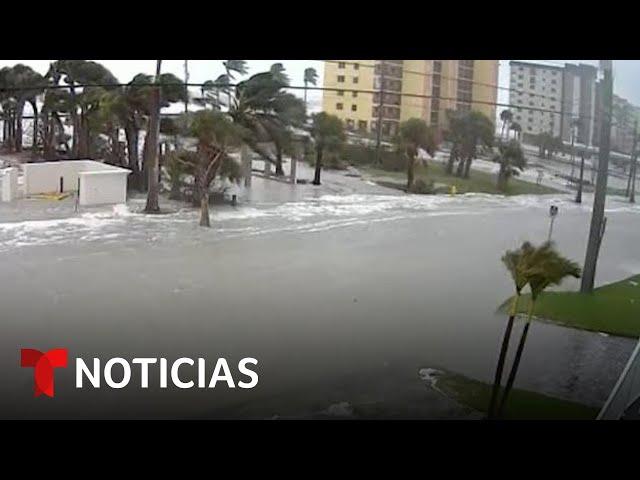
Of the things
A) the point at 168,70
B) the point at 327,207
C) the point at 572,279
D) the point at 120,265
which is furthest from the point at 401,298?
the point at 168,70

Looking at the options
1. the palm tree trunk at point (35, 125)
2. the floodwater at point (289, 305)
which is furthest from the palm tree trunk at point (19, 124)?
the floodwater at point (289, 305)

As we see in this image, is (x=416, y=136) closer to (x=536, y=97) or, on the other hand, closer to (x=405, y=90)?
(x=405, y=90)

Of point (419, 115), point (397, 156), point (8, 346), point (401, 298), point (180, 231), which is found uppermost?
point (419, 115)

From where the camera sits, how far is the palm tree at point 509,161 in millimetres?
3295

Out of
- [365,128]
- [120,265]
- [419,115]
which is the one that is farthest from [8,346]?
[419,115]

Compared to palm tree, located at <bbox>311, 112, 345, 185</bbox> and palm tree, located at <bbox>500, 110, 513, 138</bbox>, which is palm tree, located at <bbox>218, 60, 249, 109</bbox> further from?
palm tree, located at <bbox>500, 110, 513, 138</bbox>

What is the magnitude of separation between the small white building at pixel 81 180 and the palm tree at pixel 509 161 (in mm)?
1875

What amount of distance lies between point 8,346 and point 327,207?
5.43ft

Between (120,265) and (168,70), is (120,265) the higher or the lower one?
the lower one

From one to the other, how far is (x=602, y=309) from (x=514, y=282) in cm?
51

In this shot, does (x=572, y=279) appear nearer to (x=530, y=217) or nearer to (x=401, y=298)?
(x=530, y=217)

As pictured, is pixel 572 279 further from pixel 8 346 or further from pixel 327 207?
pixel 8 346

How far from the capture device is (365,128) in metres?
3.27

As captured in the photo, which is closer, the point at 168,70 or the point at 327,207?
the point at 168,70
